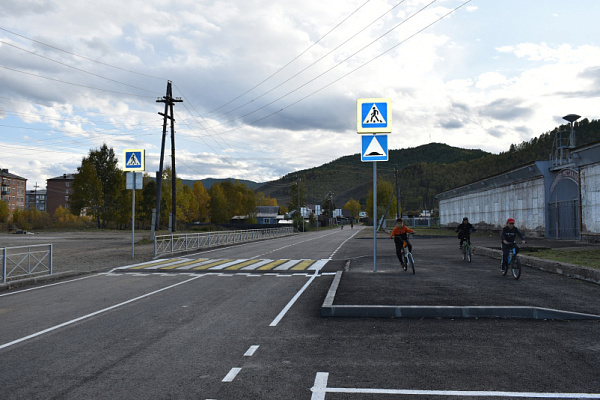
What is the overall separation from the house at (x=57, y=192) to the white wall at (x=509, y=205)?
13037 centimetres

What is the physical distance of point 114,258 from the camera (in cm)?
2027

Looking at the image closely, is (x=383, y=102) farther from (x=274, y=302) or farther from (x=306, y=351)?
(x=306, y=351)

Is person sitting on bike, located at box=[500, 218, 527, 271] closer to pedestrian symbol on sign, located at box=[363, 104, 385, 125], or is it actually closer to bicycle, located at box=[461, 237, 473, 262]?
bicycle, located at box=[461, 237, 473, 262]

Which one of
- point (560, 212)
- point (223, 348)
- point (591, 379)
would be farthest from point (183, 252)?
point (560, 212)

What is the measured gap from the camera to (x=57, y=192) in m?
148

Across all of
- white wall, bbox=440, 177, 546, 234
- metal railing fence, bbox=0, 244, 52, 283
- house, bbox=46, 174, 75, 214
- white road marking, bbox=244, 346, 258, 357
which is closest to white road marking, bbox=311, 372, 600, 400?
white road marking, bbox=244, 346, 258, 357

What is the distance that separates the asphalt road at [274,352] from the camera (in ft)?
14.0

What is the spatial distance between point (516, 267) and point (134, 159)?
16.2 meters

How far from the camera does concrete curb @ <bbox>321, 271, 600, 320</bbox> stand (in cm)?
722

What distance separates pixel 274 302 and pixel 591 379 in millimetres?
5764

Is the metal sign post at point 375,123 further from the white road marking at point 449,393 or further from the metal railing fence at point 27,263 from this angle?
the metal railing fence at point 27,263

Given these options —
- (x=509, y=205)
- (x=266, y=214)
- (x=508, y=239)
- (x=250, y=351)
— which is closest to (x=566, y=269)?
(x=508, y=239)

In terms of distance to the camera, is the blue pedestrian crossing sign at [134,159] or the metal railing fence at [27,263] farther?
the blue pedestrian crossing sign at [134,159]

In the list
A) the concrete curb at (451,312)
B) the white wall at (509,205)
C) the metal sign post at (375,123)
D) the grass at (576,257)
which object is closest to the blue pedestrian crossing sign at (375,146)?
the metal sign post at (375,123)
